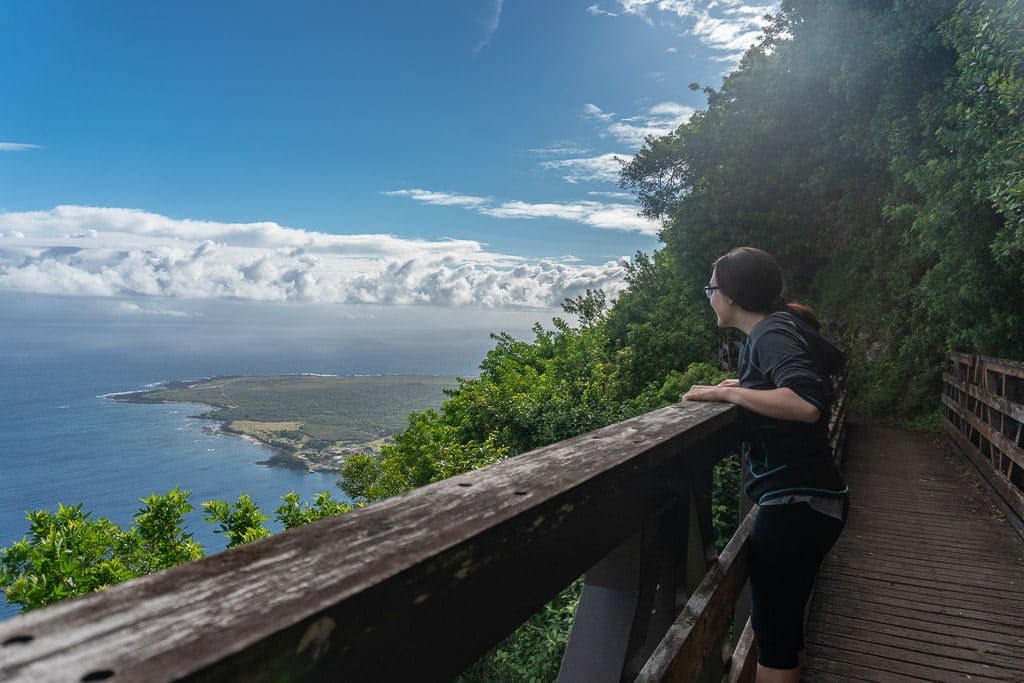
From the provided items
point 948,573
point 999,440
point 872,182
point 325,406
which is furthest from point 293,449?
point 948,573

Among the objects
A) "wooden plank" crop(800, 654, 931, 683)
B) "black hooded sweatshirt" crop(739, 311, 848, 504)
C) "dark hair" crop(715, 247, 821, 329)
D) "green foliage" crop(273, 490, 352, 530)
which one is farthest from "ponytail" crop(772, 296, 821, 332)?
"green foliage" crop(273, 490, 352, 530)

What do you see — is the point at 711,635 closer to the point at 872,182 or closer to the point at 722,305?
the point at 722,305

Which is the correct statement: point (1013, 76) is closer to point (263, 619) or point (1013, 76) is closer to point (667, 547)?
point (667, 547)

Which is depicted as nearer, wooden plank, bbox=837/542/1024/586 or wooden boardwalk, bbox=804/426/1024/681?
wooden boardwalk, bbox=804/426/1024/681

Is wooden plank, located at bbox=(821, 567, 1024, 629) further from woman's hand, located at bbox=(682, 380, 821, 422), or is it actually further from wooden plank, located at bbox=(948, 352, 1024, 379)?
woman's hand, located at bbox=(682, 380, 821, 422)

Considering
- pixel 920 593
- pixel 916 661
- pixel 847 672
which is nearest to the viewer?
pixel 847 672

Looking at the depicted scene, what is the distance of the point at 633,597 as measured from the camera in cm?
146

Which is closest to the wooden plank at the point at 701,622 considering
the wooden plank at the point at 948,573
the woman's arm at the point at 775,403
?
the woman's arm at the point at 775,403

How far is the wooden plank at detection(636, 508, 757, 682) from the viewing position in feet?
4.62

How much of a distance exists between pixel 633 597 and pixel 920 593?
4.29m

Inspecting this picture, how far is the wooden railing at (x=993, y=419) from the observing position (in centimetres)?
648

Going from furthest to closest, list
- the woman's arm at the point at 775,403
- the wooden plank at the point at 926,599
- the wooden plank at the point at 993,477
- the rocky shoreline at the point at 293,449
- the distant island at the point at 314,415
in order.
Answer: the distant island at the point at 314,415, the rocky shoreline at the point at 293,449, the wooden plank at the point at 993,477, the wooden plank at the point at 926,599, the woman's arm at the point at 775,403

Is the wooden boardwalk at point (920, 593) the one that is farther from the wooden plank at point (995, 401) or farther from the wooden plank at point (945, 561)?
the wooden plank at point (995, 401)

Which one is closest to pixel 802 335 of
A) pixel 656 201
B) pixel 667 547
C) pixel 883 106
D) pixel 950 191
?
pixel 667 547
